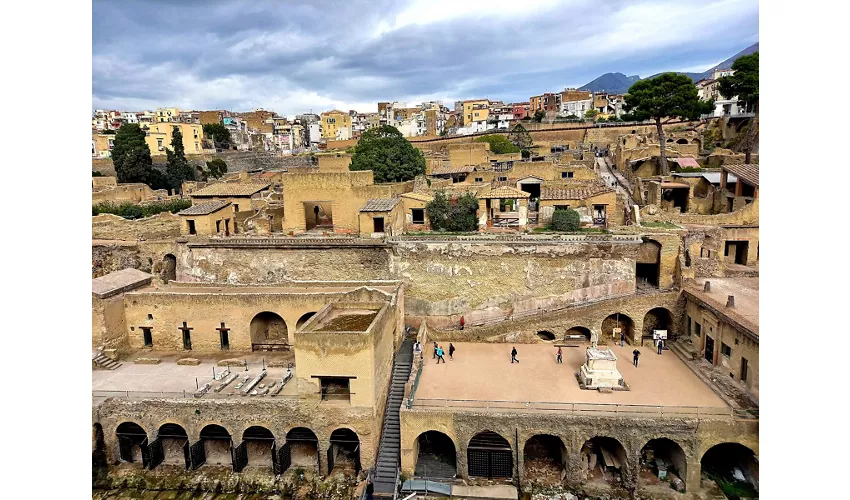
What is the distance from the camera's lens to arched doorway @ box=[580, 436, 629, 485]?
1700cm

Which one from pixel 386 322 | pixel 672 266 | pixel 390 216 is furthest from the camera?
pixel 390 216

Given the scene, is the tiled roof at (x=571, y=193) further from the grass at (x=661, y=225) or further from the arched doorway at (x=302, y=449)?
the arched doorway at (x=302, y=449)

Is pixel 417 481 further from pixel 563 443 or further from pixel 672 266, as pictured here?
pixel 672 266

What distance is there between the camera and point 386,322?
750 inches

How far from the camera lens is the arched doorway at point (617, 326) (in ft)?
79.4

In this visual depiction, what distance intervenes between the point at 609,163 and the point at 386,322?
38.9 meters

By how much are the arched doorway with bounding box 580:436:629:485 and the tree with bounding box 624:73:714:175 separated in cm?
2679

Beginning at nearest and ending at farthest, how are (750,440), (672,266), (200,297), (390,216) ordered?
(750,440) < (200,297) < (672,266) < (390,216)

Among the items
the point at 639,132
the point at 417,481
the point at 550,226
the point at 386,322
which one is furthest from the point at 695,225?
the point at 639,132

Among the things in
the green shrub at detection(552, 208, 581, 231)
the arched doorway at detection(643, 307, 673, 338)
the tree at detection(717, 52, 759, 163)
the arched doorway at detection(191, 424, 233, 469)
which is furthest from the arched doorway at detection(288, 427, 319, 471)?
the tree at detection(717, 52, 759, 163)

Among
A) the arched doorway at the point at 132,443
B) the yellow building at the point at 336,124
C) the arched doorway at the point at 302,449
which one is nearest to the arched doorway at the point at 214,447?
the arched doorway at the point at 132,443

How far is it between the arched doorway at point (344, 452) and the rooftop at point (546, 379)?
3.07m

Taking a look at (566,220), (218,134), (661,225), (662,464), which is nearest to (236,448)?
(662,464)

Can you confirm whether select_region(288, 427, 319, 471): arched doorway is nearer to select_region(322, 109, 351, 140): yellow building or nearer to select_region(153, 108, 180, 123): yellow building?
select_region(322, 109, 351, 140): yellow building
